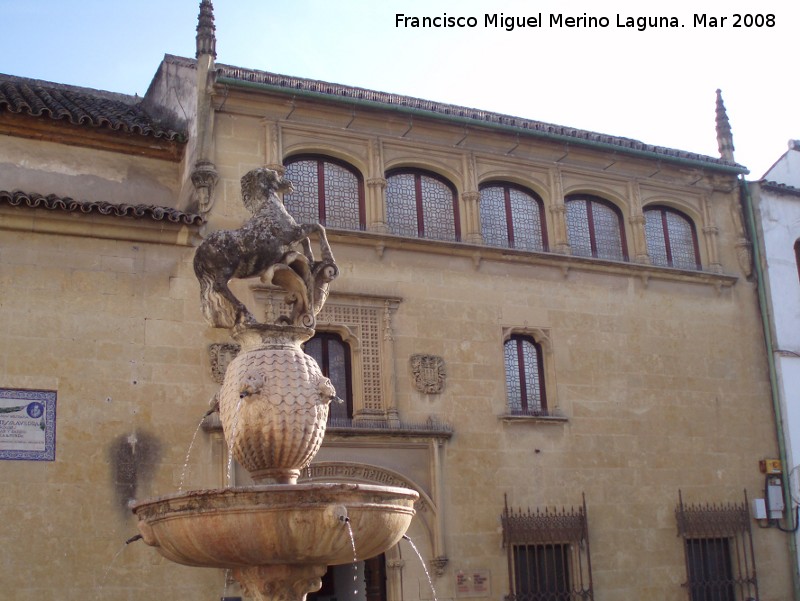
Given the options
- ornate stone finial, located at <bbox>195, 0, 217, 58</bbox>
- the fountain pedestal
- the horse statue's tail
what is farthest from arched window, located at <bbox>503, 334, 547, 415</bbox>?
the fountain pedestal

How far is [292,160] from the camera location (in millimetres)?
15859

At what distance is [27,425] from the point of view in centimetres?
1307

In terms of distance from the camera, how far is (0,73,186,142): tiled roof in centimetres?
1455

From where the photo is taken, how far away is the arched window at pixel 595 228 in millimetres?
17562

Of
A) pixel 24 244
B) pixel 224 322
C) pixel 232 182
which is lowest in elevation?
pixel 224 322

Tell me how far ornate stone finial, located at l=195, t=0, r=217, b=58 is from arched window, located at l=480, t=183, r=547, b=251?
4.79 meters

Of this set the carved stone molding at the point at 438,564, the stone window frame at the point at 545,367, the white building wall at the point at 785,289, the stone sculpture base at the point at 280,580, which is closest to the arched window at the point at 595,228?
the stone window frame at the point at 545,367

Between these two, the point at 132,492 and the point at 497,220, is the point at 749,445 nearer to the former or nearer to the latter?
the point at 497,220

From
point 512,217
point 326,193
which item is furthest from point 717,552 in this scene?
point 326,193

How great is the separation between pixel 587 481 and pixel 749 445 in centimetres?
339

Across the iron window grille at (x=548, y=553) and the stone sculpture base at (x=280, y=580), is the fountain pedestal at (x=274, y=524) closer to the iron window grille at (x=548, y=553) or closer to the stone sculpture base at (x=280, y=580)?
the stone sculpture base at (x=280, y=580)

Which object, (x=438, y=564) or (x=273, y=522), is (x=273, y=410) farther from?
(x=438, y=564)

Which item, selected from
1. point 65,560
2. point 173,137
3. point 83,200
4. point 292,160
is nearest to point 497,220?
point 292,160

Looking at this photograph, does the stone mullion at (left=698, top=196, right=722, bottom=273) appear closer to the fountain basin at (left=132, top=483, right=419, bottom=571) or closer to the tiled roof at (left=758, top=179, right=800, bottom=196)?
the tiled roof at (left=758, top=179, right=800, bottom=196)
